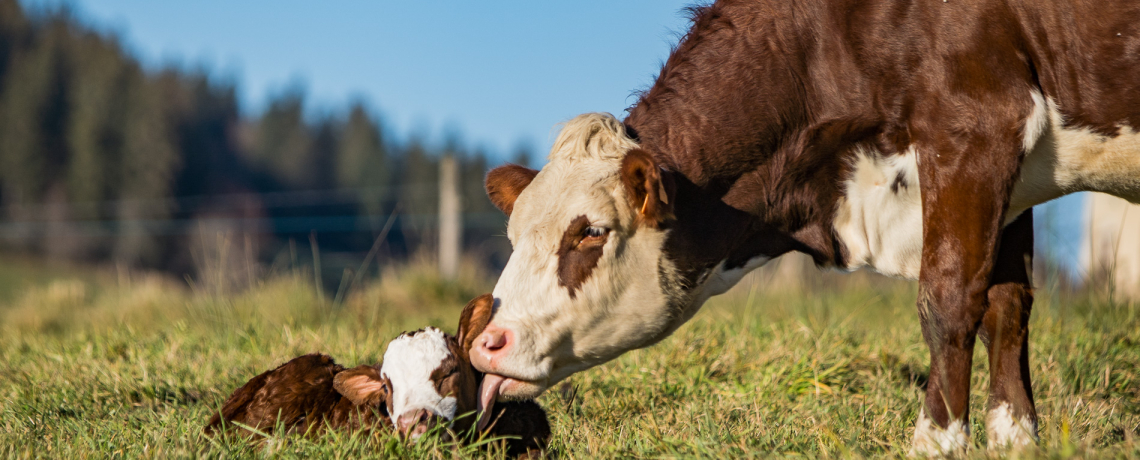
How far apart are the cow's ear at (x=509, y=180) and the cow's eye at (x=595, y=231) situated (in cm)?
49

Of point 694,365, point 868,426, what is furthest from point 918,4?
point 694,365

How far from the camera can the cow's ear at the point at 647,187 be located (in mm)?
2920

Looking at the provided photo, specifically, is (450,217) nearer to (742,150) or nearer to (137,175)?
(742,150)

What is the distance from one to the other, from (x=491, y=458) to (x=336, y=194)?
59.4 meters

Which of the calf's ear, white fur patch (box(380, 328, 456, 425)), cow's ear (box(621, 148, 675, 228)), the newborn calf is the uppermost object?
cow's ear (box(621, 148, 675, 228))

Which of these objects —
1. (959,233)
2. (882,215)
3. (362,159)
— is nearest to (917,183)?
(882,215)

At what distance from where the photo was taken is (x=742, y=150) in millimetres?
3234

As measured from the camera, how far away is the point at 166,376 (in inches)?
162

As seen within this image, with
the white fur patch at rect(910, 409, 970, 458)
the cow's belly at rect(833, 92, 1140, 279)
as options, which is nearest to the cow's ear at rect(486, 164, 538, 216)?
the cow's belly at rect(833, 92, 1140, 279)

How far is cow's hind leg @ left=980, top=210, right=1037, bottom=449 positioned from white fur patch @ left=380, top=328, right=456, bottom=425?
186cm

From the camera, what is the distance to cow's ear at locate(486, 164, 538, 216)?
3488 millimetres

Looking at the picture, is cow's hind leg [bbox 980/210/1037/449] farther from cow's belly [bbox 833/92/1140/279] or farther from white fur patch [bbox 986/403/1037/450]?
cow's belly [bbox 833/92/1140/279]

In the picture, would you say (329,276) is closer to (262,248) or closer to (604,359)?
(262,248)

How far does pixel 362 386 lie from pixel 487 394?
1.34 ft
